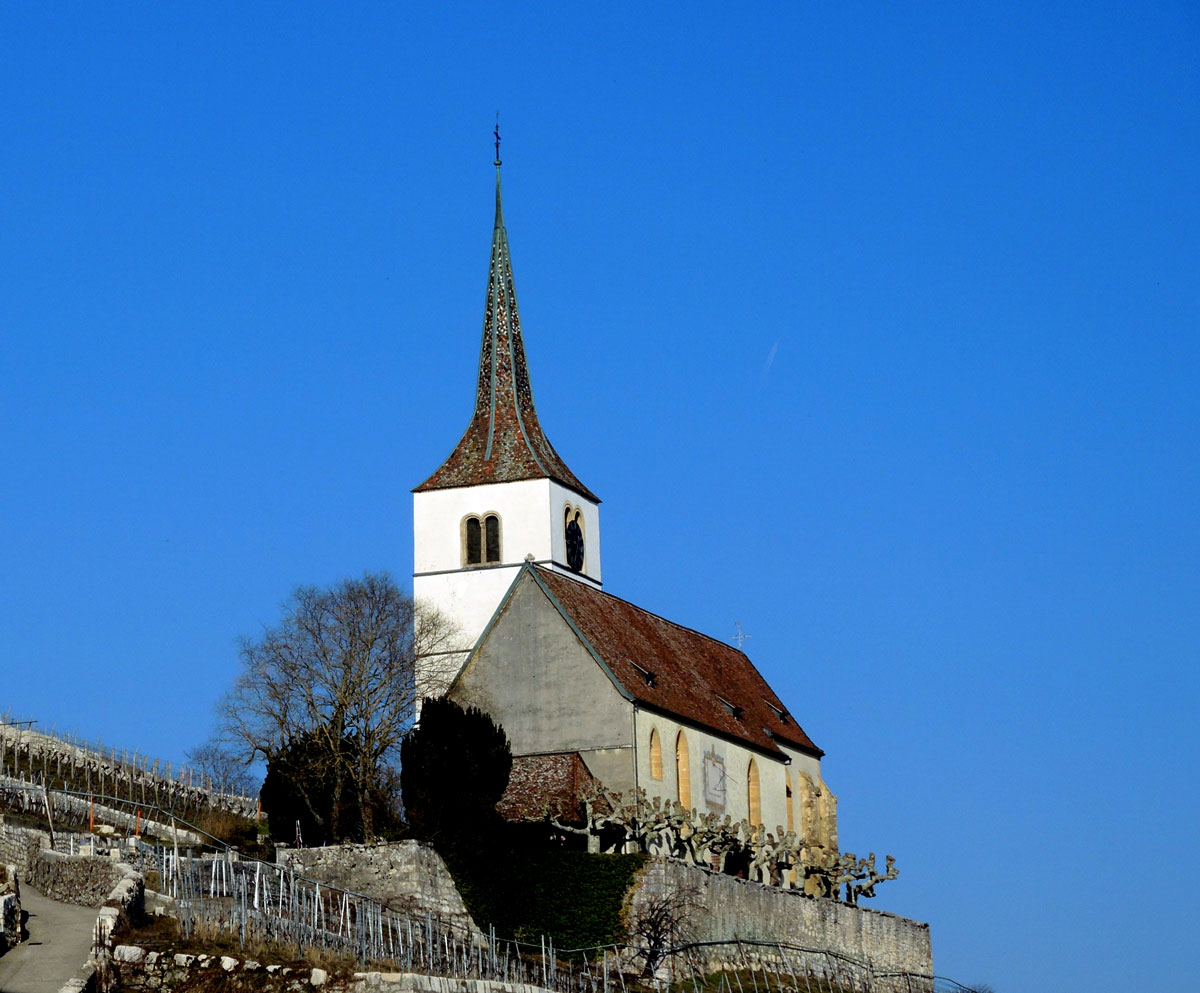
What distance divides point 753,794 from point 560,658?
9.70 m

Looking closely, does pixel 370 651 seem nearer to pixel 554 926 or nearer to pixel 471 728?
pixel 471 728

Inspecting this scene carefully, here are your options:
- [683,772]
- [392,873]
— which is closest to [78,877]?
[392,873]

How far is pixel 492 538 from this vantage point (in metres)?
72.7

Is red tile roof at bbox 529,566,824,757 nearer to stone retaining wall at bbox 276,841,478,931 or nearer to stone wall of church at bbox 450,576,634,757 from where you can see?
stone wall of church at bbox 450,576,634,757

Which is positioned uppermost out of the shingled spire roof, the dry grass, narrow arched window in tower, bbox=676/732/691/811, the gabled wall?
the shingled spire roof

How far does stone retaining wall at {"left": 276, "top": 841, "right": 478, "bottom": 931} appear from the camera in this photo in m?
41.9

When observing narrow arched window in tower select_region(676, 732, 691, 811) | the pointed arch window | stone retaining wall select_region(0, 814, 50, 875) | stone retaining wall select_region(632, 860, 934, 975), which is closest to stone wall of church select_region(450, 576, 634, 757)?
Result: narrow arched window in tower select_region(676, 732, 691, 811)

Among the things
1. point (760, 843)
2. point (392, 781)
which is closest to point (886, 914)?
point (760, 843)

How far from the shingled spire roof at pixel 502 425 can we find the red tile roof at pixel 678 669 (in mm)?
11179

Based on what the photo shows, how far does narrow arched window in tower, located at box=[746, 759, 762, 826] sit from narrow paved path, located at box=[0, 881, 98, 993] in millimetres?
26660

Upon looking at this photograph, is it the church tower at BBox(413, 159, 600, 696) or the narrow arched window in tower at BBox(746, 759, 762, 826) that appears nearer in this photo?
the narrow arched window in tower at BBox(746, 759, 762, 826)

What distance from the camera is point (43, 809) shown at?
4441 cm

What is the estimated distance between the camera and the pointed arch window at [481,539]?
72.4 metres

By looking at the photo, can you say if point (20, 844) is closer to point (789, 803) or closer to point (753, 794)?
point (753, 794)
